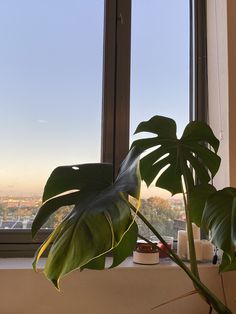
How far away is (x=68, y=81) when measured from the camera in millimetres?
1683

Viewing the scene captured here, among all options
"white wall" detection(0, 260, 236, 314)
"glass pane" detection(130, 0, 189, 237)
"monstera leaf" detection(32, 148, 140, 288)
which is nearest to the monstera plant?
"monstera leaf" detection(32, 148, 140, 288)

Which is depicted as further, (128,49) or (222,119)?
(128,49)

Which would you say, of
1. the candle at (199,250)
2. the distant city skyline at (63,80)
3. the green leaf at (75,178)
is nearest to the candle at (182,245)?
the candle at (199,250)

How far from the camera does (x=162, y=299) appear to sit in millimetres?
1363

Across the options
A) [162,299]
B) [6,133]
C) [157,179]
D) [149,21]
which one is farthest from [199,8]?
[162,299]

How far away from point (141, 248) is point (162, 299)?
21cm

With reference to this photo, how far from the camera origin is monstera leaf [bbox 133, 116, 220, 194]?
1.20 metres

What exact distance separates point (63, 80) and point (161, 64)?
0.52m

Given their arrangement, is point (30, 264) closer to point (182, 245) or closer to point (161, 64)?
point (182, 245)

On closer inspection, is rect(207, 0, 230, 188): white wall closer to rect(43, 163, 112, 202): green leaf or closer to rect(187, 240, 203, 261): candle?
rect(187, 240, 203, 261): candle

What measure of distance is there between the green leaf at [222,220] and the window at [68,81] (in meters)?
0.74

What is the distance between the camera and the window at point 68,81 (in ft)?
5.32

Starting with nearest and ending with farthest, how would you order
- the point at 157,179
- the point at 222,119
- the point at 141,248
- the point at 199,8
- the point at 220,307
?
the point at 220,307, the point at 157,179, the point at 141,248, the point at 222,119, the point at 199,8

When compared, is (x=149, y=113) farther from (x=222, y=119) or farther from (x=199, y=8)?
(x=199, y=8)
